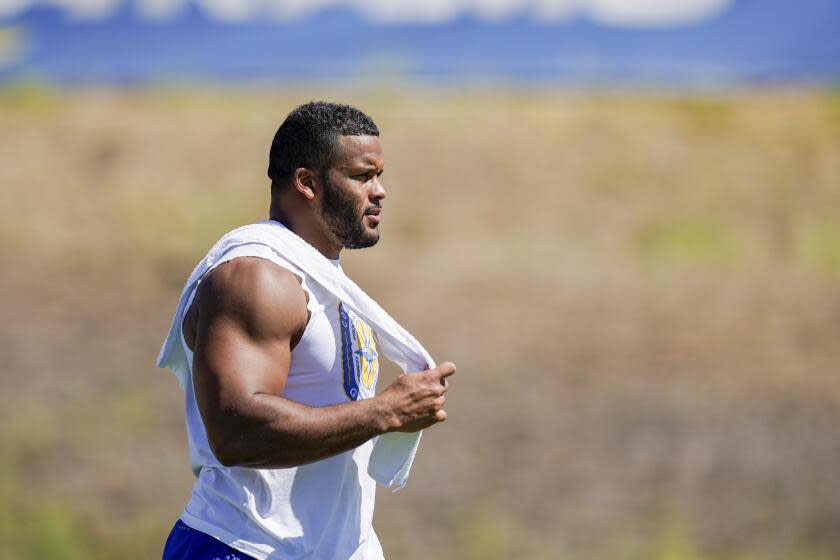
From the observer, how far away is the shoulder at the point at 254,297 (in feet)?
9.96

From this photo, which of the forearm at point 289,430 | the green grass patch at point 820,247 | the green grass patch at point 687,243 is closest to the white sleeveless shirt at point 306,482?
the forearm at point 289,430

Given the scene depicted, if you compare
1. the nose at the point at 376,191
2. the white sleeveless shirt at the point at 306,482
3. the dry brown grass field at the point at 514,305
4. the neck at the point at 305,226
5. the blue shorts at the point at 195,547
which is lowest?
the dry brown grass field at the point at 514,305

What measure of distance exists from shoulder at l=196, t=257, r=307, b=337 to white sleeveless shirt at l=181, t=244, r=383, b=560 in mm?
59

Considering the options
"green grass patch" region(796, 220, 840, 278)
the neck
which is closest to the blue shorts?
the neck

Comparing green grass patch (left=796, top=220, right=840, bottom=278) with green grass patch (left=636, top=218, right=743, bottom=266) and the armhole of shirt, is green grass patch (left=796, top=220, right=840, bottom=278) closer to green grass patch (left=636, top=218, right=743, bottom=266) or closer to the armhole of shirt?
green grass patch (left=636, top=218, right=743, bottom=266)

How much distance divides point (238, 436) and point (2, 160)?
17.6 m

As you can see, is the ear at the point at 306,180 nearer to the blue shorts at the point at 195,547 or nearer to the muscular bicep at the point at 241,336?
the muscular bicep at the point at 241,336

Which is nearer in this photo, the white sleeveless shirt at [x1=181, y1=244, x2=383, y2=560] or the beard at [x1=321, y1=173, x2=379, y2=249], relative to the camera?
the white sleeveless shirt at [x1=181, y1=244, x2=383, y2=560]

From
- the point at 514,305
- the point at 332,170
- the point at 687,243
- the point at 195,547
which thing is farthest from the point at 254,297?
the point at 687,243

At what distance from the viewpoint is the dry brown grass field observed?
13289mm

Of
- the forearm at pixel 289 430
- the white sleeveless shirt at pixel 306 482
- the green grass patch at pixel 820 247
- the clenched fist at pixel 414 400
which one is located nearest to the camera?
the forearm at pixel 289 430

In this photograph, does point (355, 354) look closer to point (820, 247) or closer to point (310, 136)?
point (310, 136)

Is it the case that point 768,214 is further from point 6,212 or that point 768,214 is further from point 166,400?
point 6,212

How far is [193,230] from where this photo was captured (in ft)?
57.7
